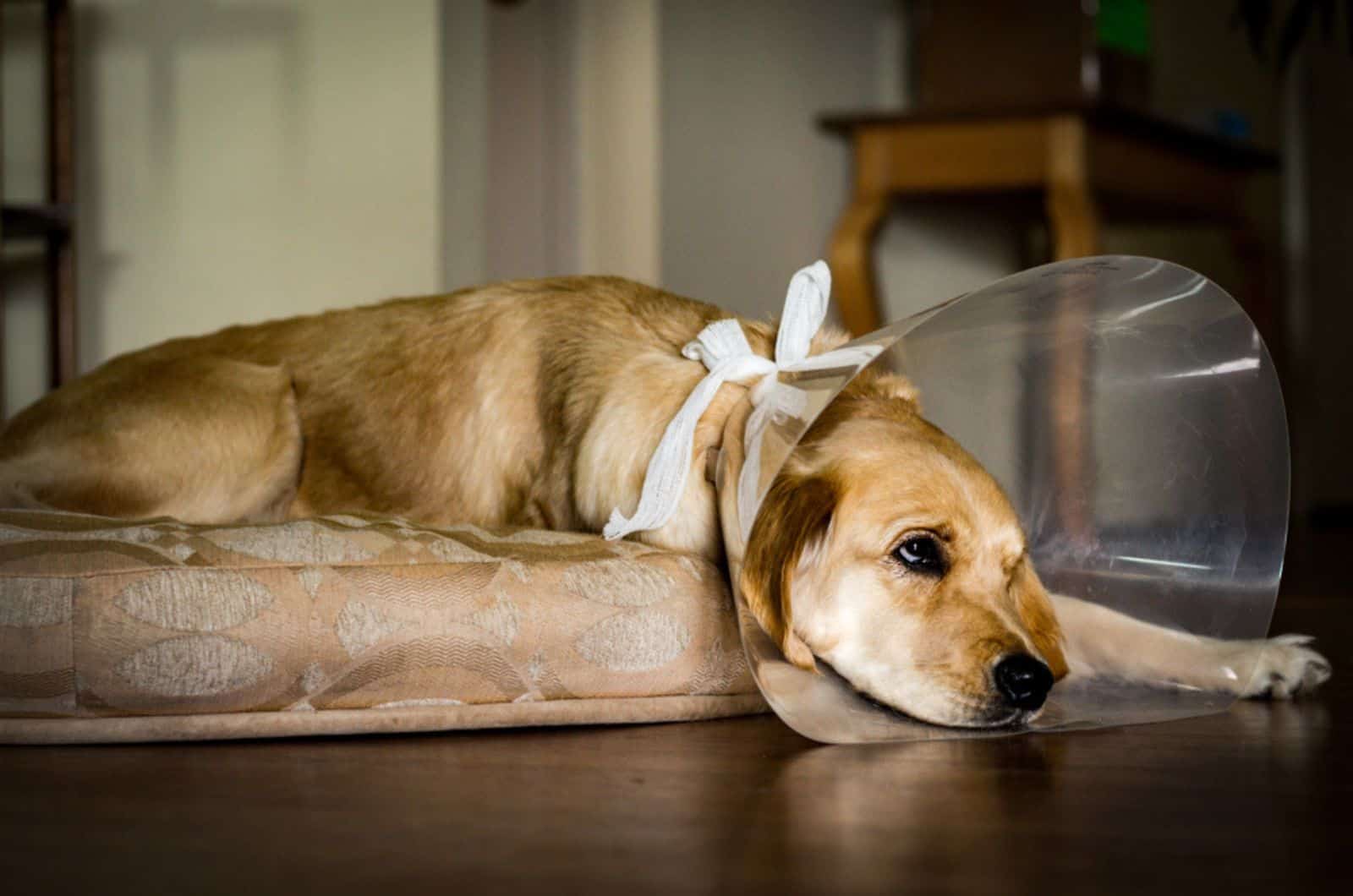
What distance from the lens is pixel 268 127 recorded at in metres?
3.61

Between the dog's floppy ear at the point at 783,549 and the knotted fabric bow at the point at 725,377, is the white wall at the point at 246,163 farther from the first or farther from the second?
the dog's floppy ear at the point at 783,549

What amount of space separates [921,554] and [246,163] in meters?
2.50

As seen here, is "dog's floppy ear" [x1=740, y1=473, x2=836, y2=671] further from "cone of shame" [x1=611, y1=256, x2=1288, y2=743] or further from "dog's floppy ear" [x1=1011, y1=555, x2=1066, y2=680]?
"dog's floppy ear" [x1=1011, y1=555, x2=1066, y2=680]

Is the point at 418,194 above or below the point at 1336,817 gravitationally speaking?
above

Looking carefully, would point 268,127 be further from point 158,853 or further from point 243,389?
point 158,853

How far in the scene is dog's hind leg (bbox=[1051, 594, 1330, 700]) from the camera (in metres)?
1.84

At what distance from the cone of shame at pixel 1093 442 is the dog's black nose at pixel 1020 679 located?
0.23ft

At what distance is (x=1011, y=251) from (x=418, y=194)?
247 cm

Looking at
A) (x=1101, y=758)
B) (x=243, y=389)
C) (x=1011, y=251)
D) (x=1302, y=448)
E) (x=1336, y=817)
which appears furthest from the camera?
(x=1302, y=448)

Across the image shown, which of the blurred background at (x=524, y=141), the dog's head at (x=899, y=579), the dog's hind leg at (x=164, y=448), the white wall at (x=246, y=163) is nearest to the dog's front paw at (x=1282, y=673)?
the dog's head at (x=899, y=579)

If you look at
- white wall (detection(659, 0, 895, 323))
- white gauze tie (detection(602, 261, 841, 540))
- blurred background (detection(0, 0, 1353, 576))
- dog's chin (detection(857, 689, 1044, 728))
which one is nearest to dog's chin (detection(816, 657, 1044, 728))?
dog's chin (detection(857, 689, 1044, 728))

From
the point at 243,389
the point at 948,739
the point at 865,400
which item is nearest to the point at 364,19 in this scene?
the point at 243,389

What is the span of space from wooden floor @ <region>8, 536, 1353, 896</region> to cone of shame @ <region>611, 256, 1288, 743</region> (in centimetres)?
13

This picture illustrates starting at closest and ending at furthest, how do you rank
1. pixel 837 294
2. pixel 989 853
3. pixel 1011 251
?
1. pixel 989 853
2. pixel 837 294
3. pixel 1011 251
